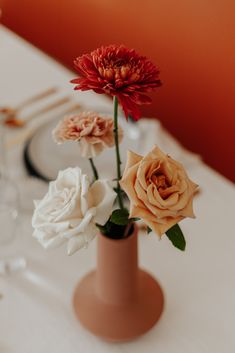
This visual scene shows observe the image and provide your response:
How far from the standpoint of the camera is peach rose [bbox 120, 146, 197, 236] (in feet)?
1.82

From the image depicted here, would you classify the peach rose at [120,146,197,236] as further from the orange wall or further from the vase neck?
the orange wall

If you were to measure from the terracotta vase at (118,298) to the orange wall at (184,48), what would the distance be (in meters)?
0.66

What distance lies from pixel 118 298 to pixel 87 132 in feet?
0.94

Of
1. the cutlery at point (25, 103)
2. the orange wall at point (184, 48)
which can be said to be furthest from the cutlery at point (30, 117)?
the orange wall at point (184, 48)

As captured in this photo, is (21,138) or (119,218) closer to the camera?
(119,218)

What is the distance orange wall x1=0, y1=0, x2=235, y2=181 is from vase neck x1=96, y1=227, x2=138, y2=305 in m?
0.68

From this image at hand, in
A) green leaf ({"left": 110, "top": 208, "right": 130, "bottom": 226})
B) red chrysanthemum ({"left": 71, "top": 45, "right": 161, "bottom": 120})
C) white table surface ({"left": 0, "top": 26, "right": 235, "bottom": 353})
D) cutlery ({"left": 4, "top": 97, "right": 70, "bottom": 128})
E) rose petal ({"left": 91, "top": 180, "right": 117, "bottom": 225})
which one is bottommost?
white table surface ({"left": 0, "top": 26, "right": 235, "bottom": 353})

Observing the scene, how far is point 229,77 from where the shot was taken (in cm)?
130

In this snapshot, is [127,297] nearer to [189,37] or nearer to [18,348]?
[18,348]

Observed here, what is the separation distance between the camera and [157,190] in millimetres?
564

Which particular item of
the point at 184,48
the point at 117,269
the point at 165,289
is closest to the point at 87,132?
the point at 117,269

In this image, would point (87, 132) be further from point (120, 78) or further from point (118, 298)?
point (118, 298)

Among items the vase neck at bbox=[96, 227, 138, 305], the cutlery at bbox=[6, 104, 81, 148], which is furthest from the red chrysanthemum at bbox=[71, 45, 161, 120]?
the cutlery at bbox=[6, 104, 81, 148]

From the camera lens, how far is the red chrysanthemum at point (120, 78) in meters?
0.54
